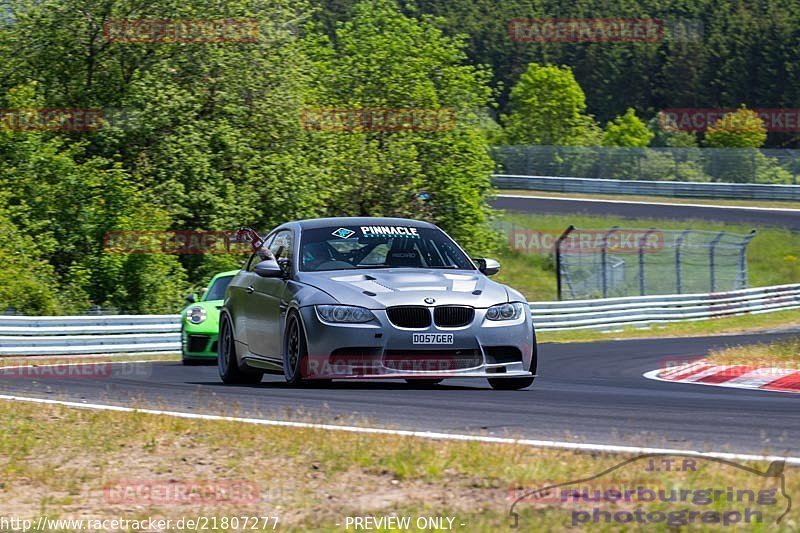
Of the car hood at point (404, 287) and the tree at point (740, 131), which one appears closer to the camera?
the car hood at point (404, 287)

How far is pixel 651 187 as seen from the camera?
55438 mm

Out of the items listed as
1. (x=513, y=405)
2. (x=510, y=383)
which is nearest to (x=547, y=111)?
(x=510, y=383)

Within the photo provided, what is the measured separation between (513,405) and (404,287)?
145 centimetres

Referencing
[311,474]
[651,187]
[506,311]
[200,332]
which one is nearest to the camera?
[311,474]

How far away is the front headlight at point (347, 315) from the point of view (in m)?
9.76

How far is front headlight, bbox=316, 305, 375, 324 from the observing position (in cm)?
976

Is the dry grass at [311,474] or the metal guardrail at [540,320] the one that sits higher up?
the dry grass at [311,474]

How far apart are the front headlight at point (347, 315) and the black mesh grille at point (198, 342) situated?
304 inches

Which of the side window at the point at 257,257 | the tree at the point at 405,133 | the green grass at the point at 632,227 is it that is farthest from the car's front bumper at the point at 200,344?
the green grass at the point at 632,227

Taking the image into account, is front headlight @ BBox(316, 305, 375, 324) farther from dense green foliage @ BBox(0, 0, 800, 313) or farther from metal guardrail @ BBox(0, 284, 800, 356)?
dense green foliage @ BBox(0, 0, 800, 313)

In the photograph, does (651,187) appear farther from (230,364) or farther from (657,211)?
(230,364)

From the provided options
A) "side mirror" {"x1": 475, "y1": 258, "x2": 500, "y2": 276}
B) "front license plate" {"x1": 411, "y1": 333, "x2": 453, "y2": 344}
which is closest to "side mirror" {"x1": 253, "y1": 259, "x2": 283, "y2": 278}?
"front license plate" {"x1": 411, "y1": 333, "x2": 453, "y2": 344}

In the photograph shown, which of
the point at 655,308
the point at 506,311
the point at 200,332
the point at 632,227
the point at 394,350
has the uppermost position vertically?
the point at 506,311

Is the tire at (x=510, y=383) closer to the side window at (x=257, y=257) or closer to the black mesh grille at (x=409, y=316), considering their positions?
the black mesh grille at (x=409, y=316)
